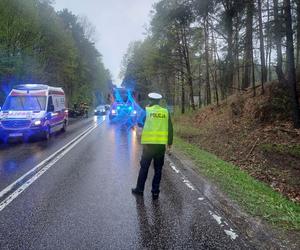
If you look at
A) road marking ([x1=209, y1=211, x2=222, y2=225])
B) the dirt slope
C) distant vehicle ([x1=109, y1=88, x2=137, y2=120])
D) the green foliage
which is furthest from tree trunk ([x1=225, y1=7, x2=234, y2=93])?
road marking ([x1=209, y1=211, x2=222, y2=225])

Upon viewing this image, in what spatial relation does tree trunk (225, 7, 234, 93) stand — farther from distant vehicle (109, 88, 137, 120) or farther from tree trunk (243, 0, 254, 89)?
distant vehicle (109, 88, 137, 120)

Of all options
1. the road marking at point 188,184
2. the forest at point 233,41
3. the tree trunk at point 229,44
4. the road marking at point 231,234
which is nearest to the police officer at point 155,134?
the road marking at point 188,184

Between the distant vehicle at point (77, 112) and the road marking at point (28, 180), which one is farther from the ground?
the distant vehicle at point (77, 112)

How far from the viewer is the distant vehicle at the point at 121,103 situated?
3922 centimetres

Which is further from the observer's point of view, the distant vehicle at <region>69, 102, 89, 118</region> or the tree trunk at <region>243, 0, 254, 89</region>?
the distant vehicle at <region>69, 102, 89, 118</region>

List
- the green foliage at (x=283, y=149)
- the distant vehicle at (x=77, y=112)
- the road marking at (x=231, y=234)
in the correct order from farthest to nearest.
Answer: the distant vehicle at (x=77, y=112), the green foliage at (x=283, y=149), the road marking at (x=231, y=234)

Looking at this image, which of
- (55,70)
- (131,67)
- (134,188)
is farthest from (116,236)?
(131,67)

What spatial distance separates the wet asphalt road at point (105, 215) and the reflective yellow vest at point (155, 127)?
3.77ft

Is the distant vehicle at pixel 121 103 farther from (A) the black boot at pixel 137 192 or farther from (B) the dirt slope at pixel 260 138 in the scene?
(A) the black boot at pixel 137 192

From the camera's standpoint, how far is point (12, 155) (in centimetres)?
1373

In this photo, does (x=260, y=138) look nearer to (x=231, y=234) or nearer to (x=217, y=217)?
(x=217, y=217)

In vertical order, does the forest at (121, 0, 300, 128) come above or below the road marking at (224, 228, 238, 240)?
above

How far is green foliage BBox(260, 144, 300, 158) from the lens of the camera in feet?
43.8

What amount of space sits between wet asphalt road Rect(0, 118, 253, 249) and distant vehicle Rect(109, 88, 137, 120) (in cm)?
2844
